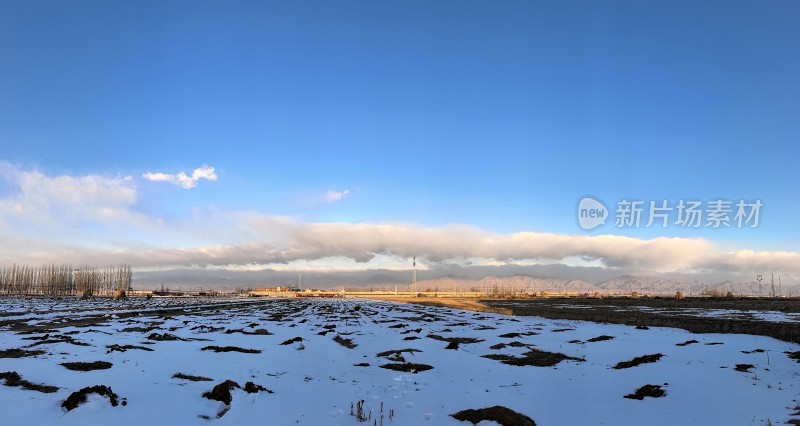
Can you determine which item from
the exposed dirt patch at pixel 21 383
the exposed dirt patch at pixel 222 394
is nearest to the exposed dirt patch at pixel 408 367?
the exposed dirt patch at pixel 222 394

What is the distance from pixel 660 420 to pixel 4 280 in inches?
7141

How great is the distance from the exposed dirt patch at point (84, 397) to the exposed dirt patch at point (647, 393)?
11121mm

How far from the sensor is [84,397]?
30.2 ft

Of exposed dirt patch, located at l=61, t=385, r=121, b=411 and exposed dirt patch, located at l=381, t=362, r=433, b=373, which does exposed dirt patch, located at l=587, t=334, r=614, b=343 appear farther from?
exposed dirt patch, located at l=61, t=385, r=121, b=411

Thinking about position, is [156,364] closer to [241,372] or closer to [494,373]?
[241,372]

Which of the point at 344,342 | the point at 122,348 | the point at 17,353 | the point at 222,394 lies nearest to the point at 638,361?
the point at 344,342

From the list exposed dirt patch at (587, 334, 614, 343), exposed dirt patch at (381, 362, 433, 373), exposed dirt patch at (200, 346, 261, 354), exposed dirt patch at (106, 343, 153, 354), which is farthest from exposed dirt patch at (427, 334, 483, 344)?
exposed dirt patch at (106, 343, 153, 354)

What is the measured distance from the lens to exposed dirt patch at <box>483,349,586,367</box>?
1564 cm

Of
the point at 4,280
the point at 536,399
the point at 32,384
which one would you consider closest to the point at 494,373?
the point at 536,399

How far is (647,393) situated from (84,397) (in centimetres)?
1222

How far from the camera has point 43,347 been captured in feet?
54.8

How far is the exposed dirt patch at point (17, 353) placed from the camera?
14.7 m

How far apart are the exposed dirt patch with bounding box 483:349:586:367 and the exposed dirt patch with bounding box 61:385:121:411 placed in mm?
11243

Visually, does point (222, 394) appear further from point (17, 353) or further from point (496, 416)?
point (17, 353)
